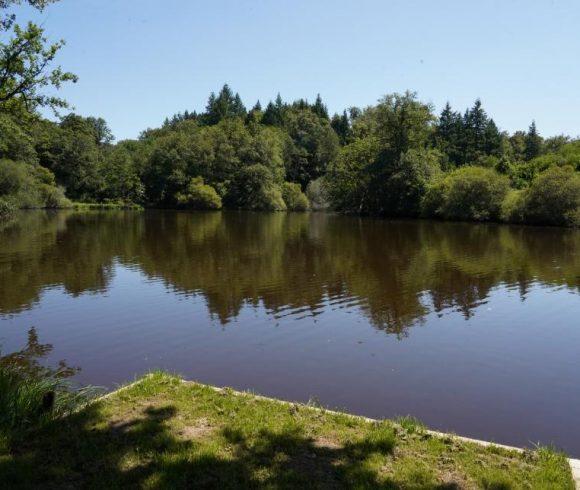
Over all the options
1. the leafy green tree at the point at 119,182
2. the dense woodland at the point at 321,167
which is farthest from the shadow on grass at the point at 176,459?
the leafy green tree at the point at 119,182

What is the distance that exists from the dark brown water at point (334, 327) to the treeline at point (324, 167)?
3470cm

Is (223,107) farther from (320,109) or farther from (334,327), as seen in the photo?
(334,327)

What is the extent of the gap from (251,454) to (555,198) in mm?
56775

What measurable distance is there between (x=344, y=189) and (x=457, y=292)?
223ft

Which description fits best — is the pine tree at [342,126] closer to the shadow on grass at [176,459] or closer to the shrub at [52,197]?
the shrub at [52,197]

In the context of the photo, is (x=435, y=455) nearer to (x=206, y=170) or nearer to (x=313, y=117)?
(x=206, y=170)

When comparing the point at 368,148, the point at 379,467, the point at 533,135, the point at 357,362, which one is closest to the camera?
the point at 379,467

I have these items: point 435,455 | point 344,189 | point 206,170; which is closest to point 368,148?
point 344,189

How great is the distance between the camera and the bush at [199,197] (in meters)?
91.9

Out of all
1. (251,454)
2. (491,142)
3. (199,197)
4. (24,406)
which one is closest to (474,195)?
(491,142)

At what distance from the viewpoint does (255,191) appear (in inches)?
3743

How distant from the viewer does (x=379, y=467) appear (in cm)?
550

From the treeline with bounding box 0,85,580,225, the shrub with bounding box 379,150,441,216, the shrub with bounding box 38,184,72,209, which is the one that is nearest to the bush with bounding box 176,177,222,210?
the treeline with bounding box 0,85,580,225

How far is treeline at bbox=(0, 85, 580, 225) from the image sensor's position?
203 ft
